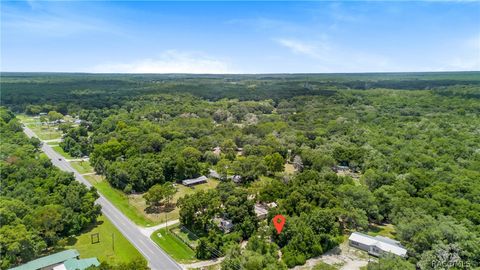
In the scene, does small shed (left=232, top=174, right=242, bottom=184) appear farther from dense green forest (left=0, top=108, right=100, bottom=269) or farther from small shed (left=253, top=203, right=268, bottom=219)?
dense green forest (left=0, top=108, right=100, bottom=269)

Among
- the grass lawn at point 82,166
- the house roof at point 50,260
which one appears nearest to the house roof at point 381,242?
the house roof at point 50,260

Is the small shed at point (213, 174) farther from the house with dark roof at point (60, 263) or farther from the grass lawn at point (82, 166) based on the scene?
the house with dark roof at point (60, 263)

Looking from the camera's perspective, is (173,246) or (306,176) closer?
(173,246)

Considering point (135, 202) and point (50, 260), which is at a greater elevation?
point (50, 260)

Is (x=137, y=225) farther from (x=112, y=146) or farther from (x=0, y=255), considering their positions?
(x=112, y=146)

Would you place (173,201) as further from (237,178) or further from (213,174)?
(237,178)

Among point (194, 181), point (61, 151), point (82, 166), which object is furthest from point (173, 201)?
point (61, 151)
